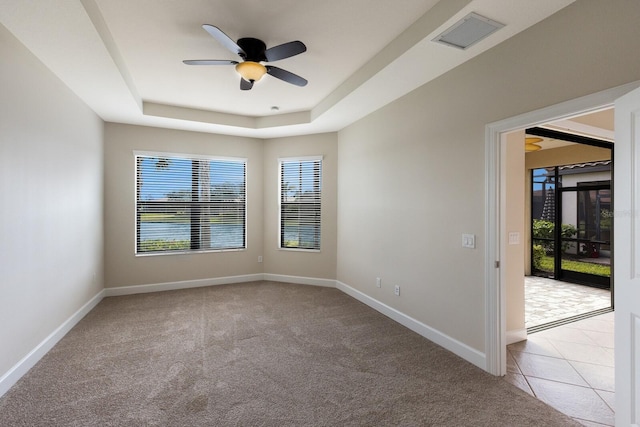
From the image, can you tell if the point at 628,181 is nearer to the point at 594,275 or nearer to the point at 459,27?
the point at 459,27

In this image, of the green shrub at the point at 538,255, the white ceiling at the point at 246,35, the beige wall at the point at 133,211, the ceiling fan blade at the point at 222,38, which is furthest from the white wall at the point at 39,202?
the green shrub at the point at 538,255

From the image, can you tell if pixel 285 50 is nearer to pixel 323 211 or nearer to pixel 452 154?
pixel 452 154

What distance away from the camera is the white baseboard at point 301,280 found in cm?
538

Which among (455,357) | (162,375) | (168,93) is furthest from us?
(168,93)

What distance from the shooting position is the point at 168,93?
4074 mm

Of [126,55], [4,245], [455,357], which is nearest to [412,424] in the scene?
[455,357]

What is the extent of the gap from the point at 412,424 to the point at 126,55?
13.2ft

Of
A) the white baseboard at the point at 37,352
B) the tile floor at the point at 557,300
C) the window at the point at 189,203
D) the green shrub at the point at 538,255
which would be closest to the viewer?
the white baseboard at the point at 37,352

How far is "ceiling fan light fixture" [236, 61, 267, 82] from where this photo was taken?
9.07 ft

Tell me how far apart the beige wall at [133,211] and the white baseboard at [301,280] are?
341mm

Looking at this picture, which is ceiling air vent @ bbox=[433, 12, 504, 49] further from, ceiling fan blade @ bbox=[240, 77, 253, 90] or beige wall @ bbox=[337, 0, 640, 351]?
ceiling fan blade @ bbox=[240, 77, 253, 90]

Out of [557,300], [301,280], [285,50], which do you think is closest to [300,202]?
[301,280]

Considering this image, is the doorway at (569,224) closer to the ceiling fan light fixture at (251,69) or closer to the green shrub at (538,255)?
the green shrub at (538,255)

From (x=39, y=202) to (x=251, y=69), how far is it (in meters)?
2.38
